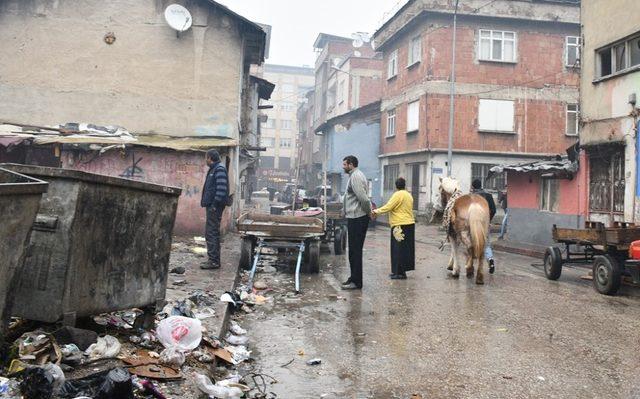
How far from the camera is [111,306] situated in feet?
13.6

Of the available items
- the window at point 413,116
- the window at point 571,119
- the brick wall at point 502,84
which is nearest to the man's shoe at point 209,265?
the brick wall at point 502,84

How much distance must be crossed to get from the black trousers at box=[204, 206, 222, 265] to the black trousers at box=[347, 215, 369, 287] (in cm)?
233

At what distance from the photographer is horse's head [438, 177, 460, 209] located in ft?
33.1

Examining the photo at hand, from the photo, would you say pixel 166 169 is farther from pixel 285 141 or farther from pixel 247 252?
pixel 285 141

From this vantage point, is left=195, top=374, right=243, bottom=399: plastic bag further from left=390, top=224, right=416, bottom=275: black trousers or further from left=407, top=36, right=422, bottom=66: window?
left=407, top=36, right=422, bottom=66: window

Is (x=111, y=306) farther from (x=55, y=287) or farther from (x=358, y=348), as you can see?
(x=358, y=348)

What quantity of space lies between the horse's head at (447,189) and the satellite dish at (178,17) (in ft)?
30.1

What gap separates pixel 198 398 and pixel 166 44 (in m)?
13.7

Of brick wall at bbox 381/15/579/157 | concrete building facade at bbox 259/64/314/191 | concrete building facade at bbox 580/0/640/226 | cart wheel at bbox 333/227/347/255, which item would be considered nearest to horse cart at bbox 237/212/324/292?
cart wheel at bbox 333/227/347/255

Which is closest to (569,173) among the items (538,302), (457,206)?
(457,206)

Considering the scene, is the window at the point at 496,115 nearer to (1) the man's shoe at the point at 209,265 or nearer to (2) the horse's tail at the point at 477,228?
(2) the horse's tail at the point at 477,228

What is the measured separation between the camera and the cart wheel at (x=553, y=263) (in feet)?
31.2

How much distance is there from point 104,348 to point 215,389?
2.83 feet

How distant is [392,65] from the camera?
29.5m
